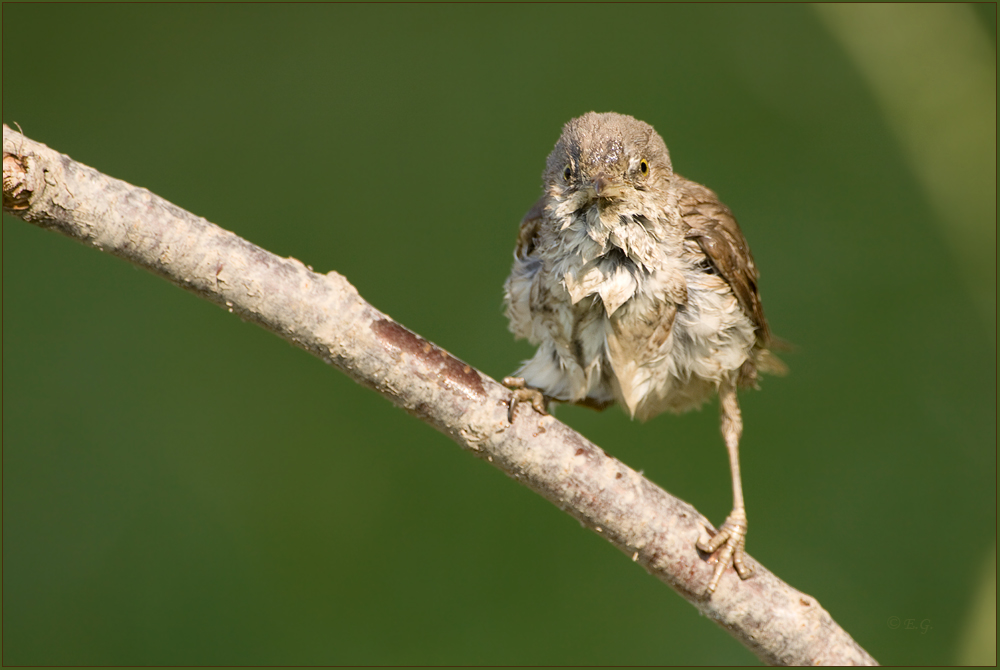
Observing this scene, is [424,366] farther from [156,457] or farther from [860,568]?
[860,568]

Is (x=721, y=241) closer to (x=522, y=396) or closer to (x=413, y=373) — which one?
(x=522, y=396)

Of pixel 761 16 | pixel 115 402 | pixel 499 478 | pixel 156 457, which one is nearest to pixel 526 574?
pixel 499 478

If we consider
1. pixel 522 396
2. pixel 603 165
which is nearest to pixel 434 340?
pixel 522 396

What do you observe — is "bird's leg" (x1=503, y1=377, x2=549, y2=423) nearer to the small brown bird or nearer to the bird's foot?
the small brown bird

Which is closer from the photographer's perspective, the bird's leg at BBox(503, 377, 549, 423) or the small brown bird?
the bird's leg at BBox(503, 377, 549, 423)

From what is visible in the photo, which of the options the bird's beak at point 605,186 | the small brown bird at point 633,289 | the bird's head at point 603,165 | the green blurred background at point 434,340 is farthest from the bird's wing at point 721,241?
the green blurred background at point 434,340

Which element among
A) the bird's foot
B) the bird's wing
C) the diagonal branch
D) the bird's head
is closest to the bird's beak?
the bird's head
